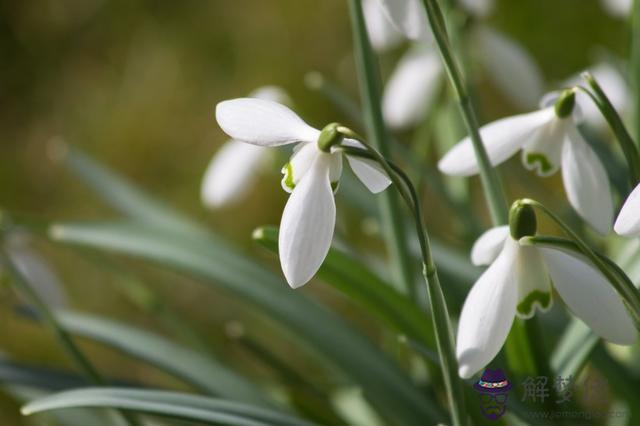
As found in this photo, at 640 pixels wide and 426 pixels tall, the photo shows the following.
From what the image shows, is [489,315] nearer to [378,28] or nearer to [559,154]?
[559,154]

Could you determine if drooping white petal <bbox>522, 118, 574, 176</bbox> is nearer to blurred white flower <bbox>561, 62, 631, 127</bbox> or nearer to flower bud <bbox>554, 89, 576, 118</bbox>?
flower bud <bbox>554, 89, 576, 118</bbox>

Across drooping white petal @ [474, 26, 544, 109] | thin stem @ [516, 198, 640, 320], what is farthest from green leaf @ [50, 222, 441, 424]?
drooping white petal @ [474, 26, 544, 109]

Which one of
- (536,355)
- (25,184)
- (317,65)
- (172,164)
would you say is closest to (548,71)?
(317,65)

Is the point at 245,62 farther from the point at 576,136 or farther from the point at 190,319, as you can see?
the point at 576,136

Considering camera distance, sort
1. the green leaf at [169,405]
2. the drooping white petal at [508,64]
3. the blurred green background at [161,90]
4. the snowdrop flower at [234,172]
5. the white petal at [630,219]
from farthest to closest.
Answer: the blurred green background at [161,90]
the drooping white petal at [508,64]
the snowdrop flower at [234,172]
the green leaf at [169,405]
the white petal at [630,219]

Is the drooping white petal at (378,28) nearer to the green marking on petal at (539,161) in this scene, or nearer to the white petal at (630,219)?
the green marking on petal at (539,161)

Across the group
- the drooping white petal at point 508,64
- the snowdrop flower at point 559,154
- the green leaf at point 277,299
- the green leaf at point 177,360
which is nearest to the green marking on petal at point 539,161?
the snowdrop flower at point 559,154
